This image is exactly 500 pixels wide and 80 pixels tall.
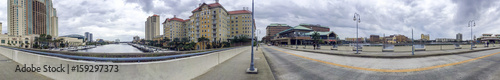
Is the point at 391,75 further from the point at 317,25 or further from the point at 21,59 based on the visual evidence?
the point at 317,25

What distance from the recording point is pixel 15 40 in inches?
3410

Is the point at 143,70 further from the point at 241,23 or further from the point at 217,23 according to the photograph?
the point at 241,23

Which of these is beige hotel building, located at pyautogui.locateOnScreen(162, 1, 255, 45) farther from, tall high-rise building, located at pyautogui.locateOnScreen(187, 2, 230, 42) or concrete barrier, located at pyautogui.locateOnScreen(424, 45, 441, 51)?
concrete barrier, located at pyautogui.locateOnScreen(424, 45, 441, 51)

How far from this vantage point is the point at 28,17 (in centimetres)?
11419

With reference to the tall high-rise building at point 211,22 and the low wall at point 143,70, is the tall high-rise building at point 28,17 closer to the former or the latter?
the tall high-rise building at point 211,22

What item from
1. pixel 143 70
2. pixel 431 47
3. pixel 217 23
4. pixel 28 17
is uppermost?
pixel 28 17

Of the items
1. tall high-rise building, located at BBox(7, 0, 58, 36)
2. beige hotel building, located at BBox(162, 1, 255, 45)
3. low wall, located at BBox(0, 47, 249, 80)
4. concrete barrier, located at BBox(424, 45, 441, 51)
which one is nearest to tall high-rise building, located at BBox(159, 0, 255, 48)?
beige hotel building, located at BBox(162, 1, 255, 45)

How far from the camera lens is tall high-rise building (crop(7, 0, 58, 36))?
106 m

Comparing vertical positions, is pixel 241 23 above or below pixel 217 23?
above

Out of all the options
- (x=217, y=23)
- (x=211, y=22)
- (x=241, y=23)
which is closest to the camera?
(x=217, y=23)

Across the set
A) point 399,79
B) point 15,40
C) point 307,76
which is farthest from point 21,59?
point 15,40

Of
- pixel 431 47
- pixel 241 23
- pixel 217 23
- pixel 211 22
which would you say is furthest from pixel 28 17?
pixel 431 47

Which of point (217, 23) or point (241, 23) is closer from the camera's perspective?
point (217, 23)

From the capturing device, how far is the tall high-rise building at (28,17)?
10600cm
